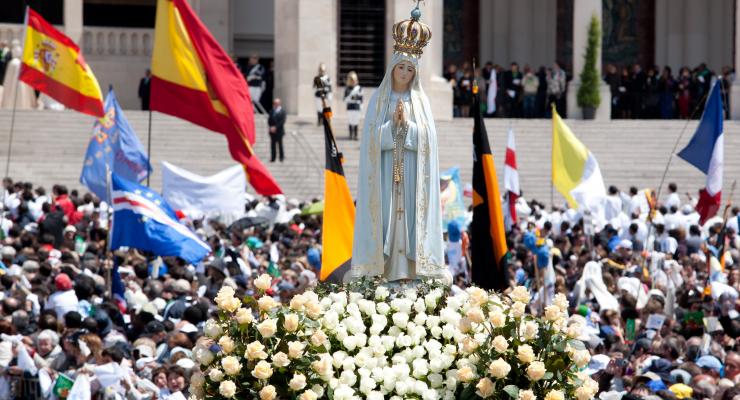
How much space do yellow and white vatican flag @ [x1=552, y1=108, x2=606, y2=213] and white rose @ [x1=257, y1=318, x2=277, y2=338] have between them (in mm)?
13590

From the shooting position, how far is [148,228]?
1568 centimetres

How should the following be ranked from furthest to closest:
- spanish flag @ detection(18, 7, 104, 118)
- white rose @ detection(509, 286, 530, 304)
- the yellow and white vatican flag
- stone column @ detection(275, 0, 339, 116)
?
1. stone column @ detection(275, 0, 339, 116)
2. the yellow and white vatican flag
3. spanish flag @ detection(18, 7, 104, 118)
4. white rose @ detection(509, 286, 530, 304)

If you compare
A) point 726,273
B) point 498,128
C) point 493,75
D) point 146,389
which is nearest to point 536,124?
point 498,128

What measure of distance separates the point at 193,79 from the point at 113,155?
3.77 metres

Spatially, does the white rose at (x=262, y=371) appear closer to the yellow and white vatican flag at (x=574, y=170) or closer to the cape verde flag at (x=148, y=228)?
the cape verde flag at (x=148, y=228)

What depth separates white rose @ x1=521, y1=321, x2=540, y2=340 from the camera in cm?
865

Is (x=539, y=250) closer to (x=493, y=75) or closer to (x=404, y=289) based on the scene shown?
(x=404, y=289)

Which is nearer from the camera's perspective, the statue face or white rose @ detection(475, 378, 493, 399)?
white rose @ detection(475, 378, 493, 399)

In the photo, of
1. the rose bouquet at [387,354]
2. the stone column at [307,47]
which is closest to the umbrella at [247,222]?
the stone column at [307,47]

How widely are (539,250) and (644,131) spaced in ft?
58.7

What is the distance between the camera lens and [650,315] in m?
14.7

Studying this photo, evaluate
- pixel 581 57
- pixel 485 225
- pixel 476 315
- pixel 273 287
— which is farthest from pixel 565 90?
pixel 476 315

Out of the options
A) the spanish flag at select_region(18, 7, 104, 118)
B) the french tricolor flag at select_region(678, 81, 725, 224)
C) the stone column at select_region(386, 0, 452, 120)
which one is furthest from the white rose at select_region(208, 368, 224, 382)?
the stone column at select_region(386, 0, 452, 120)

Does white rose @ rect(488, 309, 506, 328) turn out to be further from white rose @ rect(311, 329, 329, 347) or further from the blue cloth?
the blue cloth
